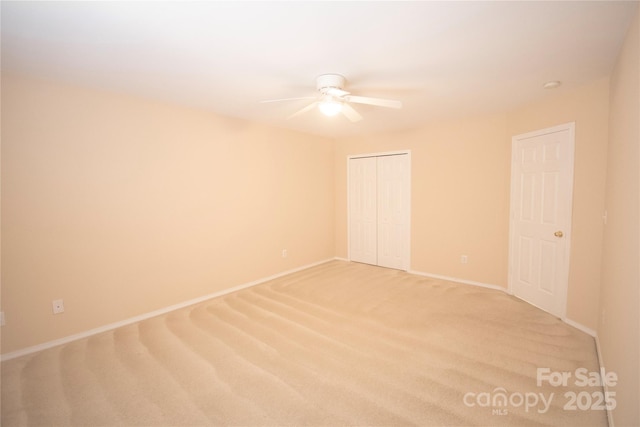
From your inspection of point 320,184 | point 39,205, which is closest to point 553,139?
point 320,184

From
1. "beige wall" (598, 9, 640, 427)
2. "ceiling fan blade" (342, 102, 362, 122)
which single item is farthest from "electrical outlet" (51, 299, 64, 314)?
"beige wall" (598, 9, 640, 427)

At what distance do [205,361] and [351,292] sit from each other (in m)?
2.04

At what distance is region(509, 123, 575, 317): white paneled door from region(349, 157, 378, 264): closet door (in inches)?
82.2

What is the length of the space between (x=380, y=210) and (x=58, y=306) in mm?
4288

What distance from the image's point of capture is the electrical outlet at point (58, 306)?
2.61 m

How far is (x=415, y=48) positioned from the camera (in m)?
2.03

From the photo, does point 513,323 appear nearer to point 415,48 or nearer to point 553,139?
point 553,139

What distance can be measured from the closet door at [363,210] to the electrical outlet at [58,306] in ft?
13.5

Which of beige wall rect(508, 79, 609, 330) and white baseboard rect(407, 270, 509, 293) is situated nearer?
beige wall rect(508, 79, 609, 330)

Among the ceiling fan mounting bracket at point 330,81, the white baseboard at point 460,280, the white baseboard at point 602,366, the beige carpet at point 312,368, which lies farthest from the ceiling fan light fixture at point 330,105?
the white baseboard at point 460,280

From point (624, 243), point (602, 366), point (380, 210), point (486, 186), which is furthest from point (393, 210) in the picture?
→ point (624, 243)

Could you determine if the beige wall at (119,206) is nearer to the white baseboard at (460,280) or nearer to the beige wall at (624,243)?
the white baseboard at (460,280)

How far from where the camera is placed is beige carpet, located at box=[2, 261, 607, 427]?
179 cm

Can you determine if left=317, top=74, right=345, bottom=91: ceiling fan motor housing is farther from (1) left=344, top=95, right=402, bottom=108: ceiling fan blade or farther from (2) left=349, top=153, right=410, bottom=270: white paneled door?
(2) left=349, top=153, right=410, bottom=270: white paneled door
